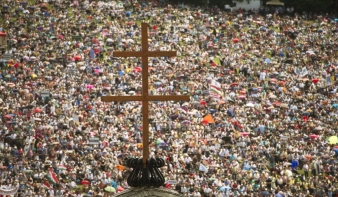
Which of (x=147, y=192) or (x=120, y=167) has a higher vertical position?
(x=147, y=192)

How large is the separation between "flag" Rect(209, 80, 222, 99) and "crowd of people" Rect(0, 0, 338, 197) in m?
0.16

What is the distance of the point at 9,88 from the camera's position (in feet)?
215

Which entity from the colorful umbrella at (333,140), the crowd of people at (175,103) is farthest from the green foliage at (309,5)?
the colorful umbrella at (333,140)

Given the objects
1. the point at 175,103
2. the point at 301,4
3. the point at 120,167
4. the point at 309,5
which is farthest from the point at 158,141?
the point at 301,4

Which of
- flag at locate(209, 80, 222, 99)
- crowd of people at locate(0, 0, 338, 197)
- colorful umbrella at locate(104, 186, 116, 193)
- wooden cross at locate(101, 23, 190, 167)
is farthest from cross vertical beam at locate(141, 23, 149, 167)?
flag at locate(209, 80, 222, 99)

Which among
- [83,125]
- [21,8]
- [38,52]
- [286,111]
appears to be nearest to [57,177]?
[83,125]

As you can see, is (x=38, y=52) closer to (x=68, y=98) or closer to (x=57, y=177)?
(x=68, y=98)

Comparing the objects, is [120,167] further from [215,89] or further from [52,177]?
[215,89]

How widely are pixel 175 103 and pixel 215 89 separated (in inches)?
166

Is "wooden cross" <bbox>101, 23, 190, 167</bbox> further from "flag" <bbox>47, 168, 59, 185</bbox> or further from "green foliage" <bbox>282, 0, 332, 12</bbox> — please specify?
"green foliage" <bbox>282, 0, 332, 12</bbox>

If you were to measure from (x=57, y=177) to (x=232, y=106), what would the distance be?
592 inches

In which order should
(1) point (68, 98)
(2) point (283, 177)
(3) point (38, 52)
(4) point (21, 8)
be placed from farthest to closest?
1. (4) point (21, 8)
2. (3) point (38, 52)
3. (1) point (68, 98)
4. (2) point (283, 177)

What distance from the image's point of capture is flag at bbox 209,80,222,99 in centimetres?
6594

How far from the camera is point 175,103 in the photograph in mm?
63031
